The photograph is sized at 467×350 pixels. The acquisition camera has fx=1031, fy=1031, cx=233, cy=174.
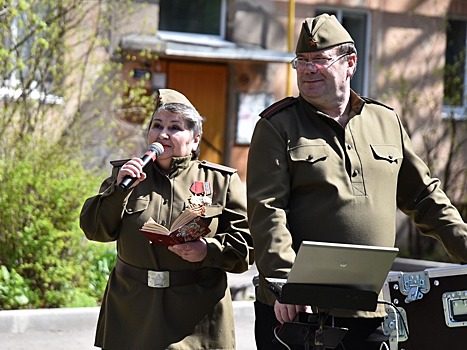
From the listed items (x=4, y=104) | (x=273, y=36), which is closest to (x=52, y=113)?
(x=4, y=104)

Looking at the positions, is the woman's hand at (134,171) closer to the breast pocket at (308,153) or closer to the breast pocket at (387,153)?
the breast pocket at (308,153)

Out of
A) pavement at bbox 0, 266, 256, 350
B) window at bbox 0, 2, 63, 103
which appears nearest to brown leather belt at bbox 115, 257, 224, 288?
pavement at bbox 0, 266, 256, 350

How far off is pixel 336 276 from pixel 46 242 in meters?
5.48

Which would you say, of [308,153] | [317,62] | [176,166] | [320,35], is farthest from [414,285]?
[176,166]

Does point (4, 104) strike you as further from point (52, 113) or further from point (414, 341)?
point (414, 341)

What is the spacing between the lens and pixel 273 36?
46.8 feet

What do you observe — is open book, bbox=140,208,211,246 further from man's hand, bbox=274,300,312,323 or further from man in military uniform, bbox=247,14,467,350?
man's hand, bbox=274,300,312,323

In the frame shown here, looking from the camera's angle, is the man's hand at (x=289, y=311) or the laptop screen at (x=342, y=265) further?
the man's hand at (x=289, y=311)

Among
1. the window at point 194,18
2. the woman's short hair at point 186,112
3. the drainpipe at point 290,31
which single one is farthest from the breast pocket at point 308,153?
the drainpipe at point 290,31

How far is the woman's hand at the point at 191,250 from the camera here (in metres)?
4.84

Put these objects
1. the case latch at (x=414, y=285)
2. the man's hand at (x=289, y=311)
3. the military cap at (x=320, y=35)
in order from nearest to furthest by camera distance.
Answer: the man's hand at (x=289, y=311), the case latch at (x=414, y=285), the military cap at (x=320, y=35)

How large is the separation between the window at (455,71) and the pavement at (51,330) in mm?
7804

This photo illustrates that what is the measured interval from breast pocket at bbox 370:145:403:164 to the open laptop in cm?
73

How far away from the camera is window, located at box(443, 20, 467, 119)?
51.1 ft
